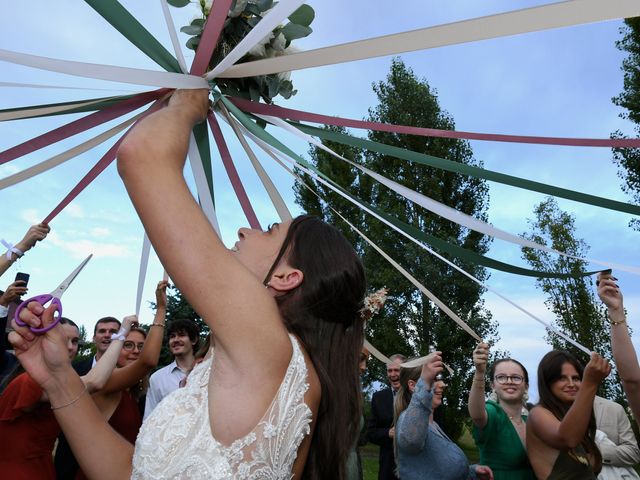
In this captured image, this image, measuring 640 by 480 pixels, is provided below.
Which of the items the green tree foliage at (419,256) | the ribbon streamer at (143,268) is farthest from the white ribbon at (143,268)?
the green tree foliage at (419,256)

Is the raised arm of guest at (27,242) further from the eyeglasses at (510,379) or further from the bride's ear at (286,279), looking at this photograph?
the eyeglasses at (510,379)

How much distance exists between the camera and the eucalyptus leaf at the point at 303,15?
2.58 metres

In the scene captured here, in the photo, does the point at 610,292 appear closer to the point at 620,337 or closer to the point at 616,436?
the point at 620,337

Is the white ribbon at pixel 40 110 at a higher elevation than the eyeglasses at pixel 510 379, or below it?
higher

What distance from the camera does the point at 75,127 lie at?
2.58 meters

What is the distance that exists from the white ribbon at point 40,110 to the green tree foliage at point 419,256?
581 inches

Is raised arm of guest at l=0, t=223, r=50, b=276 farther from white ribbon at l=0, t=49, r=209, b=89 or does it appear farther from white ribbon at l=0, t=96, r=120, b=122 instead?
white ribbon at l=0, t=49, r=209, b=89

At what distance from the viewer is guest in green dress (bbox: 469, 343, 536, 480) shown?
354 cm

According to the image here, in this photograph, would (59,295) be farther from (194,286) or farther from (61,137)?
(194,286)

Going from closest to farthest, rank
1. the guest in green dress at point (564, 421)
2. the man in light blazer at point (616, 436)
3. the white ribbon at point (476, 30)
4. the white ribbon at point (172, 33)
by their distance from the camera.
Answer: the white ribbon at point (476, 30) → the white ribbon at point (172, 33) → the guest in green dress at point (564, 421) → the man in light blazer at point (616, 436)

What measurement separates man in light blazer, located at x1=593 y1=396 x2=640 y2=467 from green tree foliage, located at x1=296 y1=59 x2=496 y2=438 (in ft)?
40.8

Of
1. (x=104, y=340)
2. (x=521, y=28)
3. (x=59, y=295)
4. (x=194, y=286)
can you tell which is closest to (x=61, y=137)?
(x=59, y=295)

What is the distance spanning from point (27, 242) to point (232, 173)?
1.24m

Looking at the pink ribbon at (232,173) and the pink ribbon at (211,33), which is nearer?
the pink ribbon at (211,33)
